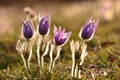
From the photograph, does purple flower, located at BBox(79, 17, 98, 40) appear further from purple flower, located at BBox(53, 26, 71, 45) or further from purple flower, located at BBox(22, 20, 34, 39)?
purple flower, located at BBox(22, 20, 34, 39)

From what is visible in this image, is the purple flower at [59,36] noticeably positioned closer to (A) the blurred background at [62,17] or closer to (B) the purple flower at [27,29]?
(B) the purple flower at [27,29]

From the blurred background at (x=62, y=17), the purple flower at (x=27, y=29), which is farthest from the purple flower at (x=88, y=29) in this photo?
the blurred background at (x=62, y=17)

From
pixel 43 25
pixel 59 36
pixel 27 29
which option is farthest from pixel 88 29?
pixel 27 29

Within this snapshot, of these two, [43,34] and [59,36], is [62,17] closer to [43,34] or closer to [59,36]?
→ [43,34]

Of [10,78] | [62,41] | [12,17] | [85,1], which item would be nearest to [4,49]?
[10,78]

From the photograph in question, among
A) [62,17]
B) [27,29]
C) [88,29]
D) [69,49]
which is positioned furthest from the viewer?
[62,17]

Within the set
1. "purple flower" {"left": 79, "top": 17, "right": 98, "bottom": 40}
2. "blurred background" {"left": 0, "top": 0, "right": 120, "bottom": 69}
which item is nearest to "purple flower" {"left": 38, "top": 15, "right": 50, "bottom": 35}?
"purple flower" {"left": 79, "top": 17, "right": 98, "bottom": 40}
